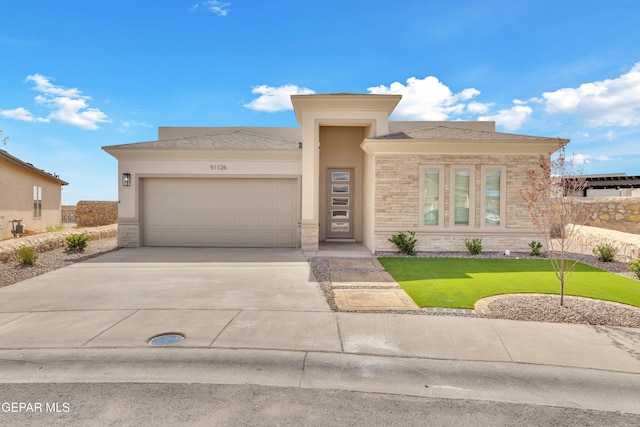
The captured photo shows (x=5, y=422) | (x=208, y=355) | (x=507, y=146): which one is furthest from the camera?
(x=507, y=146)

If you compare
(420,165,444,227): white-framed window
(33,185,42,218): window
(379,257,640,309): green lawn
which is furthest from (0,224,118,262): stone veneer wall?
(420,165,444,227): white-framed window

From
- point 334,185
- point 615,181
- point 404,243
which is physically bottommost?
point 404,243

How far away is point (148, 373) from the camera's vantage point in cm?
392

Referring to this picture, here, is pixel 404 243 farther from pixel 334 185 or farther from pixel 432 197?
pixel 334 185

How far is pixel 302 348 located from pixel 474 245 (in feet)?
27.9

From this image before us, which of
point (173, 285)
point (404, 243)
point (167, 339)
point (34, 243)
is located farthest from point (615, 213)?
point (34, 243)

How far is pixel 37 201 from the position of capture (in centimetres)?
1808

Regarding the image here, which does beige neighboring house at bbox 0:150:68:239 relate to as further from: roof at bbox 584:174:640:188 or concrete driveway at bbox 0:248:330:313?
roof at bbox 584:174:640:188

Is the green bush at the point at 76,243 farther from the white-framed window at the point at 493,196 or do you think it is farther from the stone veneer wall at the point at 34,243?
the white-framed window at the point at 493,196

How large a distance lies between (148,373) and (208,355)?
0.67 metres

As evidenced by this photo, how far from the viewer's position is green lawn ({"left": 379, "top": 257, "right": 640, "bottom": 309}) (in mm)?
6730

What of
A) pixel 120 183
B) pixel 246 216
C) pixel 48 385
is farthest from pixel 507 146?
pixel 120 183

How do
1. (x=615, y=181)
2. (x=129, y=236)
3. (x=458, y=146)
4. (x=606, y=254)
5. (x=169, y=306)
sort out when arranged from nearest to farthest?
(x=169, y=306), (x=606, y=254), (x=458, y=146), (x=129, y=236), (x=615, y=181)

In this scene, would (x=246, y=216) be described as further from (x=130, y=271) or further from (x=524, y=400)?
(x=524, y=400)
